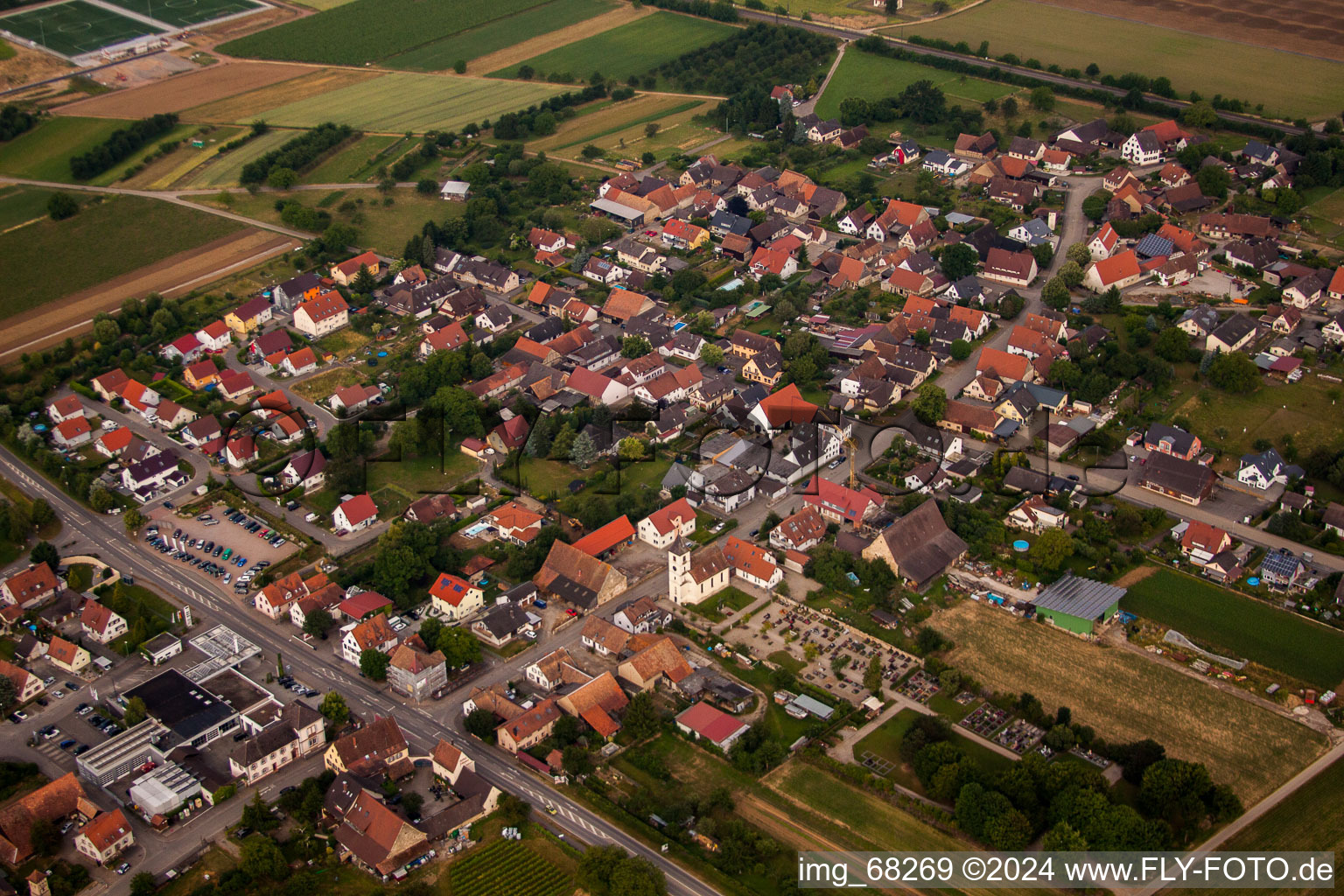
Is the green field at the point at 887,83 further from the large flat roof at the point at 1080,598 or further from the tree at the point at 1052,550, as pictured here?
the large flat roof at the point at 1080,598

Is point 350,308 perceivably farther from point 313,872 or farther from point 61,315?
point 313,872

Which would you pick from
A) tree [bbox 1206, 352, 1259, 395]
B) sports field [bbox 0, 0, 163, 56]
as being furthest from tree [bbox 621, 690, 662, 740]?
sports field [bbox 0, 0, 163, 56]

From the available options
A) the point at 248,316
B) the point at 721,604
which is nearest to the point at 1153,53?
the point at 721,604

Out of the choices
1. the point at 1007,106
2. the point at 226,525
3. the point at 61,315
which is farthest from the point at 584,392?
the point at 1007,106

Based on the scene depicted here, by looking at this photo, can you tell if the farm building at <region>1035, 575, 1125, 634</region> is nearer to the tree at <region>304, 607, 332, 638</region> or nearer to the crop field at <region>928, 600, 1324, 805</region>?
the crop field at <region>928, 600, 1324, 805</region>

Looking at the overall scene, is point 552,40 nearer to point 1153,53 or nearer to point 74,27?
point 74,27

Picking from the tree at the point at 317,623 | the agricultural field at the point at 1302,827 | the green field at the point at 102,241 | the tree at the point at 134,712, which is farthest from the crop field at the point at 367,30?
the agricultural field at the point at 1302,827
